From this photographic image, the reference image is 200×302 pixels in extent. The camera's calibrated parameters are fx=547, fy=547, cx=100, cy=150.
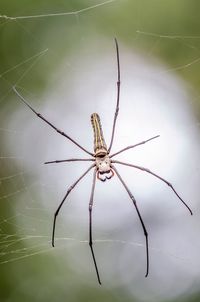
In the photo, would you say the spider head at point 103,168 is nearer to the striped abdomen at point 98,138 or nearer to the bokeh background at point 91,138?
the striped abdomen at point 98,138

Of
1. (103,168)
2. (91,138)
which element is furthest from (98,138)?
(91,138)

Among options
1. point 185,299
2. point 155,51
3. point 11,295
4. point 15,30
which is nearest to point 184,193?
point 185,299

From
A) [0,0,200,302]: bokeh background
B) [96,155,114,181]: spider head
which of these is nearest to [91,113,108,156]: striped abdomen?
[96,155,114,181]: spider head

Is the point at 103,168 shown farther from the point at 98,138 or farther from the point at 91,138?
the point at 91,138

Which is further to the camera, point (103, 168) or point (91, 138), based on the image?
point (91, 138)

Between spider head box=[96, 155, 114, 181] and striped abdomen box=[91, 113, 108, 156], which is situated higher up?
striped abdomen box=[91, 113, 108, 156]

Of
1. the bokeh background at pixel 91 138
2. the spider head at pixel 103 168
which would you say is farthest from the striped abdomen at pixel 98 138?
the bokeh background at pixel 91 138

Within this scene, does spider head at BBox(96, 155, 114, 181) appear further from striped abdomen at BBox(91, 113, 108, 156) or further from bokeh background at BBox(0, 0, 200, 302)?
bokeh background at BBox(0, 0, 200, 302)
